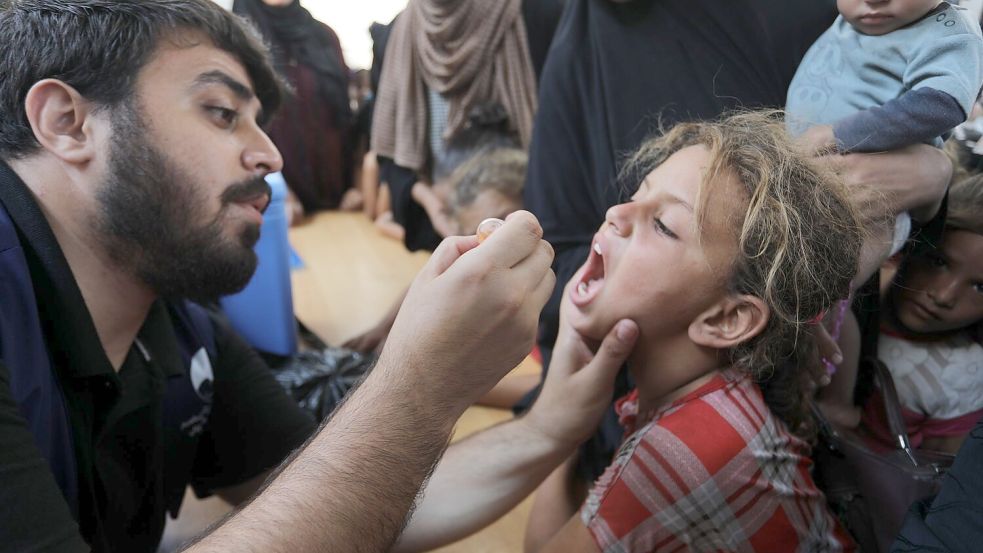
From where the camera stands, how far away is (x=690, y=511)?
72 centimetres

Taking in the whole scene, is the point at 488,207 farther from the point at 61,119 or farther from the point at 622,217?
the point at 61,119

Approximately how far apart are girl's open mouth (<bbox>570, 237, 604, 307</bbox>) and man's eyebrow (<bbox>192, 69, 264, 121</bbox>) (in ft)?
1.94

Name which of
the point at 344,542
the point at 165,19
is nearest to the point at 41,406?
the point at 344,542

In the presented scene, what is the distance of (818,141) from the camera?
2.56 feet

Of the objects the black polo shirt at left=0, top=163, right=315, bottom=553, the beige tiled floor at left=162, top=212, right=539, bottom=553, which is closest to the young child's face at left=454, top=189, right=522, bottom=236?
the beige tiled floor at left=162, top=212, right=539, bottom=553

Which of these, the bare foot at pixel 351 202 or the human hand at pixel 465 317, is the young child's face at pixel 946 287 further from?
the bare foot at pixel 351 202

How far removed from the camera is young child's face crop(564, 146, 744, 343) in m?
0.79

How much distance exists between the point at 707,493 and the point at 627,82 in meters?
0.66

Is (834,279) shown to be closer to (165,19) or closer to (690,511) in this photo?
(690,511)

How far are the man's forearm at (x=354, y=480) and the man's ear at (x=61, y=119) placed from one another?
1.83 feet

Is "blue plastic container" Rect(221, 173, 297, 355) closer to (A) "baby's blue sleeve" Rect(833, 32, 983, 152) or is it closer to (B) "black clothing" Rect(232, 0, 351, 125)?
(A) "baby's blue sleeve" Rect(833, 32, 983, 152)

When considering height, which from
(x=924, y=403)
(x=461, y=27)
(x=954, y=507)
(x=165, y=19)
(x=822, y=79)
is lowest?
(x=924, y=403)

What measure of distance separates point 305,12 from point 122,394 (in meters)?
2.88

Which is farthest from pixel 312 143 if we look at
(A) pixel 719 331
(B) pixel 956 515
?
(B) pixel 956 515
